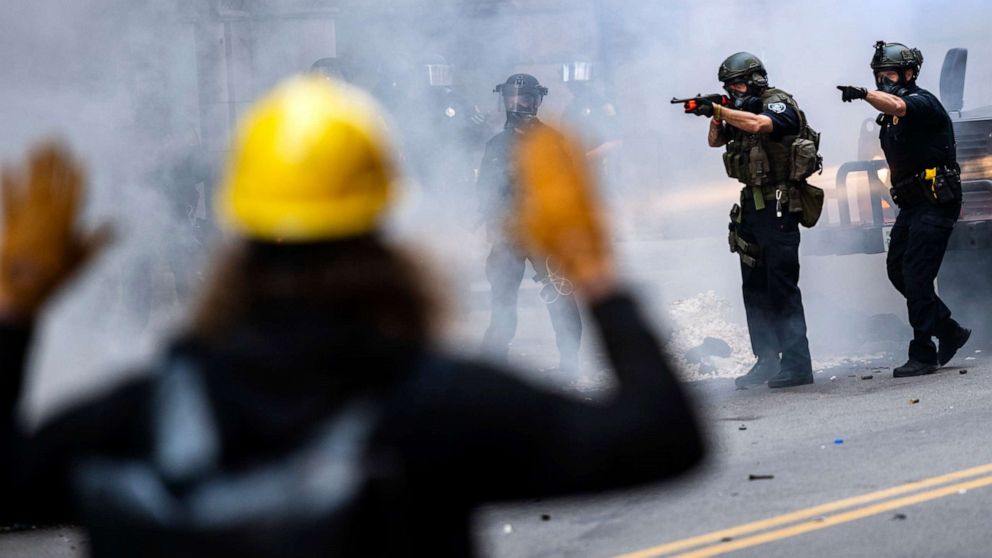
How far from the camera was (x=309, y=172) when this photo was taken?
1389 mm

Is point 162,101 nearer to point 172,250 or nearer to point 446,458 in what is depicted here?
point 172,250

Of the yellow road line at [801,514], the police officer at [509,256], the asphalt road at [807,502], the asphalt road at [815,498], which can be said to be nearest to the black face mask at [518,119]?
the police officer at [509,256]

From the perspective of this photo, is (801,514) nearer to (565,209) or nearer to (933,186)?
(933,186)

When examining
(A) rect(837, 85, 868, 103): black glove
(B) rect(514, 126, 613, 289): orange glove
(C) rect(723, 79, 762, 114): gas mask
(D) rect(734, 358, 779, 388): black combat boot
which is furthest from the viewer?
(D) rect(734, 358, 779, 388): black combat boot

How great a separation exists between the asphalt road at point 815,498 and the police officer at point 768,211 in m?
→ 0.66

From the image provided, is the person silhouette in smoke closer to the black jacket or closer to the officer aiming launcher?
the officer aiming launcher

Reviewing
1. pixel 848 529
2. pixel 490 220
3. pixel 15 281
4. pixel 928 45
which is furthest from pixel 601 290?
pixel 928 45

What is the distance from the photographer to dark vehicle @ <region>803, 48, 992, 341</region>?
314 inches

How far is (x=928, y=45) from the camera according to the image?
44.2 feet

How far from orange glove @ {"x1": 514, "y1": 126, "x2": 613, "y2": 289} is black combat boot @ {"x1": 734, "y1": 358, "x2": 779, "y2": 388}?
19.4ft

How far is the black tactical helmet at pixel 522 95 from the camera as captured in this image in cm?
801

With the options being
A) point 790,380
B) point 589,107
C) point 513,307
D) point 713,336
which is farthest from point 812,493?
point 589,107

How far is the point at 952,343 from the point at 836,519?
3024mm

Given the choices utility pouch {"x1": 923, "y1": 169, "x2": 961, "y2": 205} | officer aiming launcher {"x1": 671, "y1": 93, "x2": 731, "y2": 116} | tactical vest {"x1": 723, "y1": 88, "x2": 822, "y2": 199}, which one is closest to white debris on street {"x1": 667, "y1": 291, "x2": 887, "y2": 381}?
tactical vest {"x1": 723, "y1": 88, "x2": 822, "y2": 199}
